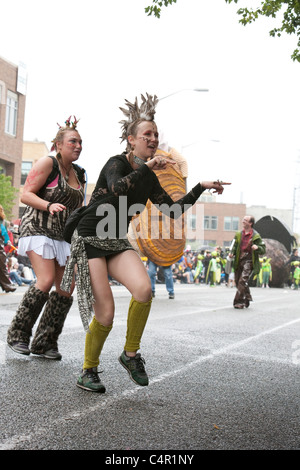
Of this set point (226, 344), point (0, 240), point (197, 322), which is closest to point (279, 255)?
point (0, 240)

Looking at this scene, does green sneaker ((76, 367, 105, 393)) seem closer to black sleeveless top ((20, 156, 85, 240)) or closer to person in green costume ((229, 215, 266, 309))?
black sleeveless top ((20, 156, 85, 240))

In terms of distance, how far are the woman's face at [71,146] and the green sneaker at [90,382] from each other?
1.78 metres

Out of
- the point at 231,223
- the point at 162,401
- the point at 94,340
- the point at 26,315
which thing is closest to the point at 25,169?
the point at 231,223

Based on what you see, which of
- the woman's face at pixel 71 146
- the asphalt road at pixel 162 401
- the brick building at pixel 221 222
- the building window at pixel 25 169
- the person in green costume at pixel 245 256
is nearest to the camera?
the asphalt road at pixel 162 401

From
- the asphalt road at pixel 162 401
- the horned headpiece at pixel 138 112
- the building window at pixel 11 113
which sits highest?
the building window at pixel 11 113

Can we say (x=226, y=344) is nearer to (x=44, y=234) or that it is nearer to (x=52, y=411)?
(x=44, y=234)

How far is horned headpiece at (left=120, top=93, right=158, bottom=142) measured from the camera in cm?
417

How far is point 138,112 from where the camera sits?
4191 millimetres

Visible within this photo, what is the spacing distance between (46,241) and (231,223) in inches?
3246

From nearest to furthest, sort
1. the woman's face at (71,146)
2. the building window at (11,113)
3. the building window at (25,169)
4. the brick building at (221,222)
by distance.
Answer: the woman's face at (71,146)
the building window at (11,113)
the building window at (25,169)
the brick building at (221,222)

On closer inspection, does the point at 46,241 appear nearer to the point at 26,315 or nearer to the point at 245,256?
the point at 26,315

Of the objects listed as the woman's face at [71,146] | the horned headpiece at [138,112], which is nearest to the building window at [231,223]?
the woman's face at [71,146]

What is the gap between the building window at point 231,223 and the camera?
3386 inches

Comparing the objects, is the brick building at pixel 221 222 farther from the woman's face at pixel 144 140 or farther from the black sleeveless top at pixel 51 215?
the woman's face at pixel 144 140
